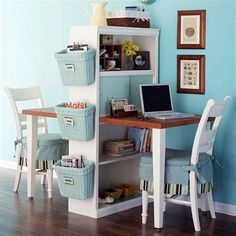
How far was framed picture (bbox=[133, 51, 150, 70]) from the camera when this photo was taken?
4.82m

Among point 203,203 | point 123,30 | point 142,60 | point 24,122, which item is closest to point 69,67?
point 123,30

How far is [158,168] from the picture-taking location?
4.08 m

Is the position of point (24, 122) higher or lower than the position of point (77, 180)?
higher

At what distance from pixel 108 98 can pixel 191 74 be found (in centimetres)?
70

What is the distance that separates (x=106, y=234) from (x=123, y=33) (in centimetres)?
152

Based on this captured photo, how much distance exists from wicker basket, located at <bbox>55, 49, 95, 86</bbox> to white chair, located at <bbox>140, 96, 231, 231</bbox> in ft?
2.40

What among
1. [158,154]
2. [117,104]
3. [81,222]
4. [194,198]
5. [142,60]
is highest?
[142,60]

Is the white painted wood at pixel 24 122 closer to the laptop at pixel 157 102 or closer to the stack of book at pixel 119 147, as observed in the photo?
the stack of book at pixel 119 147

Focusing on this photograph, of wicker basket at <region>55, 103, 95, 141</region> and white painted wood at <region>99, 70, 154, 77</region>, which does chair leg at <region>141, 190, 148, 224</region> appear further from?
white painted wood at <region>99, 70, 154, 77</region>

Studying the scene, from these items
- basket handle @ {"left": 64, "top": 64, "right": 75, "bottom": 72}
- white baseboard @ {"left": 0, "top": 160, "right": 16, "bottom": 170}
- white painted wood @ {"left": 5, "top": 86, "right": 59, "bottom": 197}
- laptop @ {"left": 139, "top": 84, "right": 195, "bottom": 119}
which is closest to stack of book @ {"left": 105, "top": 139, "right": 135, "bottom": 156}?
laptop @ {"left": 139, "top": 84, "right": 195, "bottom": 119}

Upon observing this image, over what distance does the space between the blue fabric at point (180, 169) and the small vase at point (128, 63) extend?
0.89 metres

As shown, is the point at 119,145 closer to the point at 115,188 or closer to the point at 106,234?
the point at 115,188

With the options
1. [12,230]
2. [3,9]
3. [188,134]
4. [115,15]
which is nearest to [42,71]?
[3,9]

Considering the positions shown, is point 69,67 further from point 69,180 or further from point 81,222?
point 81,222
